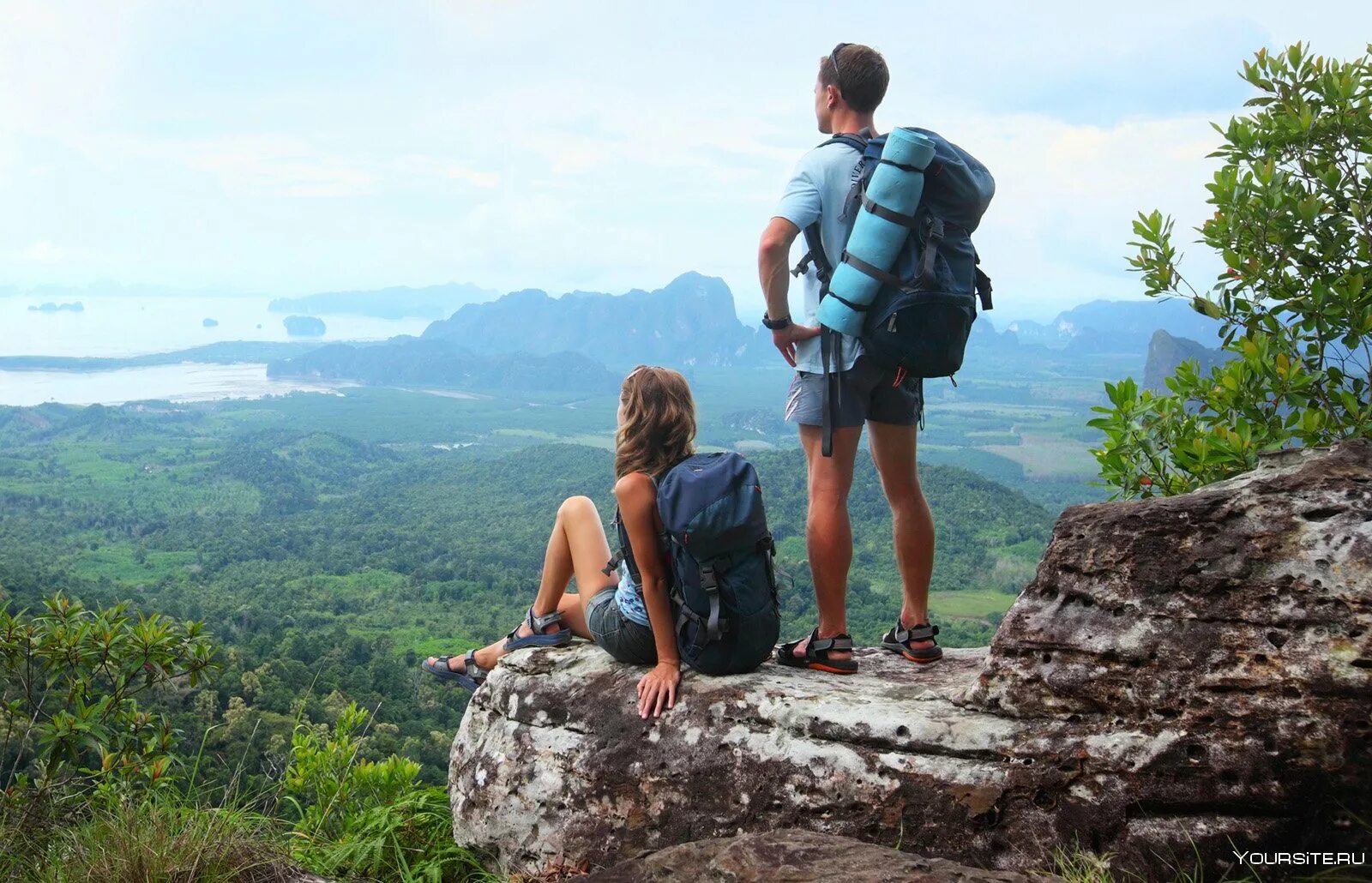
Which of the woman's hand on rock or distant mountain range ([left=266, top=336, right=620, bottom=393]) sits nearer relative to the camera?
the woman's hand on rock

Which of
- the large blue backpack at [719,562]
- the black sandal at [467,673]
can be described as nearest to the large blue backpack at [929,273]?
the large blue backpack at [719,562]

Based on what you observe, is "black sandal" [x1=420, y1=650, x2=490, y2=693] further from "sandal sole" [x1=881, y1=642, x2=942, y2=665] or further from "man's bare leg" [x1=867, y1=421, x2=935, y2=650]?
"man's bare leg" [x1=867, y1=421, x2=935, y2=650]

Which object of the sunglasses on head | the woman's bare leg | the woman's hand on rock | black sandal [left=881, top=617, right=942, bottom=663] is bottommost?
the woman's hand on rock

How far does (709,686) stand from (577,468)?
245ft

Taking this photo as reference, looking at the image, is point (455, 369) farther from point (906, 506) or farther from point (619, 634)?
point (906, 506)

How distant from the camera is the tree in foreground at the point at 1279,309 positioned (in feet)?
12.7

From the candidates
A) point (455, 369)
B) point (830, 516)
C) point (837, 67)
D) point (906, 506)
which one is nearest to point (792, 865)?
point (830, 516)

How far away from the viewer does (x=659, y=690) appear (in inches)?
151

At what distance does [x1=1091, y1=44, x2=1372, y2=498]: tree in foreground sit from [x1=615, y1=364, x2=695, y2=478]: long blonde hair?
1731 mm

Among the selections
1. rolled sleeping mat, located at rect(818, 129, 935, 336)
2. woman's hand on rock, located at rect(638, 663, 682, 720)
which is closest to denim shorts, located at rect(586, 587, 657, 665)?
woman's hand on rock, located at rect(638, 663, 682, 720)

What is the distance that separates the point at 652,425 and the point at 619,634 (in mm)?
876

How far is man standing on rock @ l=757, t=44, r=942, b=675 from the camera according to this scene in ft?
12.9

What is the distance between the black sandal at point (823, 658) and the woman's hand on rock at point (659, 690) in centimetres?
59

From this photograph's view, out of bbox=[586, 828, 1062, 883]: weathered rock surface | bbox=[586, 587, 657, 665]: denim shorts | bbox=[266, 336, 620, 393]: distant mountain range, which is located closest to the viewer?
bbox=[586, 828, 1062, 883]: weathered rock surface
